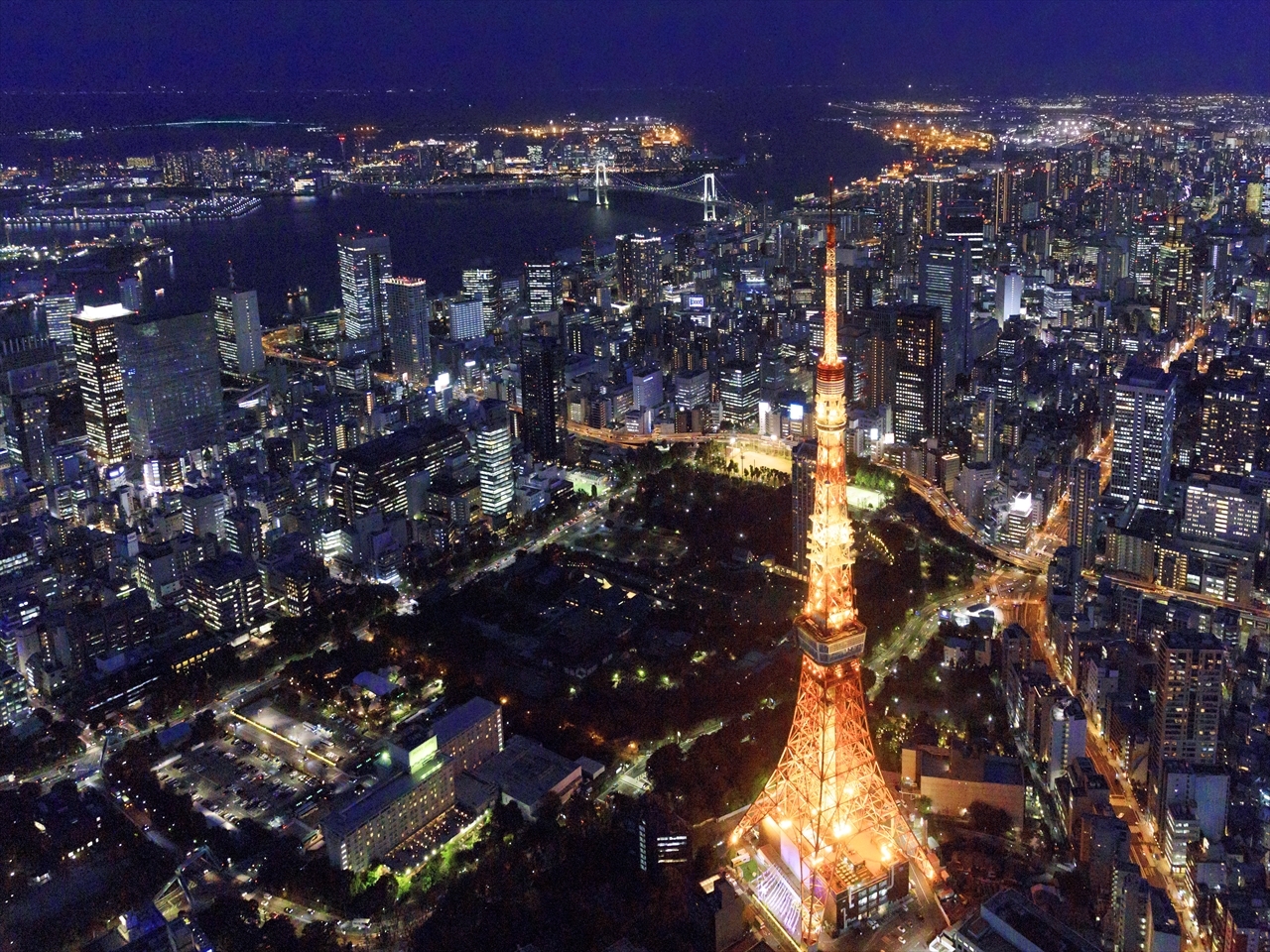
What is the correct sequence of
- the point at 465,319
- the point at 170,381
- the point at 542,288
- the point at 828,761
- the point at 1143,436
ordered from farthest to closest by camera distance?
the point at 542,288 → the point at 465,319 → the point at 170,381 → the point at 1143,436 → the point at 828,761

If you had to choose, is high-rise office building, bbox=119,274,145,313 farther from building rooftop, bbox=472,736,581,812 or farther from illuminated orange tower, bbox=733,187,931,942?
illuminated orange tower, bbox=733,187,931,942

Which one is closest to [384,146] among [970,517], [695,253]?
[695,253]

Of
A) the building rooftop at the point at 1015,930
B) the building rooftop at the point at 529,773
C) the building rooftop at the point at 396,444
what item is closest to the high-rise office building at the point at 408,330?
the building rooftop at the point at 396,444

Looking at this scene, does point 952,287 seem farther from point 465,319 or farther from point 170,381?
point 170,381

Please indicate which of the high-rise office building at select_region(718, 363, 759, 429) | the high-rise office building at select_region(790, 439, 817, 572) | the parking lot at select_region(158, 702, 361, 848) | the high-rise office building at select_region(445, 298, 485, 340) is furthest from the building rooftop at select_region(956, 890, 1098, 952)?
the high-rise office building at select_region(445, 298, 485, 340)

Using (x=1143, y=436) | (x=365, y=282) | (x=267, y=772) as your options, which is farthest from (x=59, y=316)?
(x=1143, y=436)

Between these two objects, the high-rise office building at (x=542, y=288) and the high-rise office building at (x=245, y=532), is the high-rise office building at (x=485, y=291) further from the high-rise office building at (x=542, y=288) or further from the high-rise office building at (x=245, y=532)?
the high-rise office building at (x=245, y=532)

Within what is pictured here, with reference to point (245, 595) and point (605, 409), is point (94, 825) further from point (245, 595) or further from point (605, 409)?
point (605, 409)
